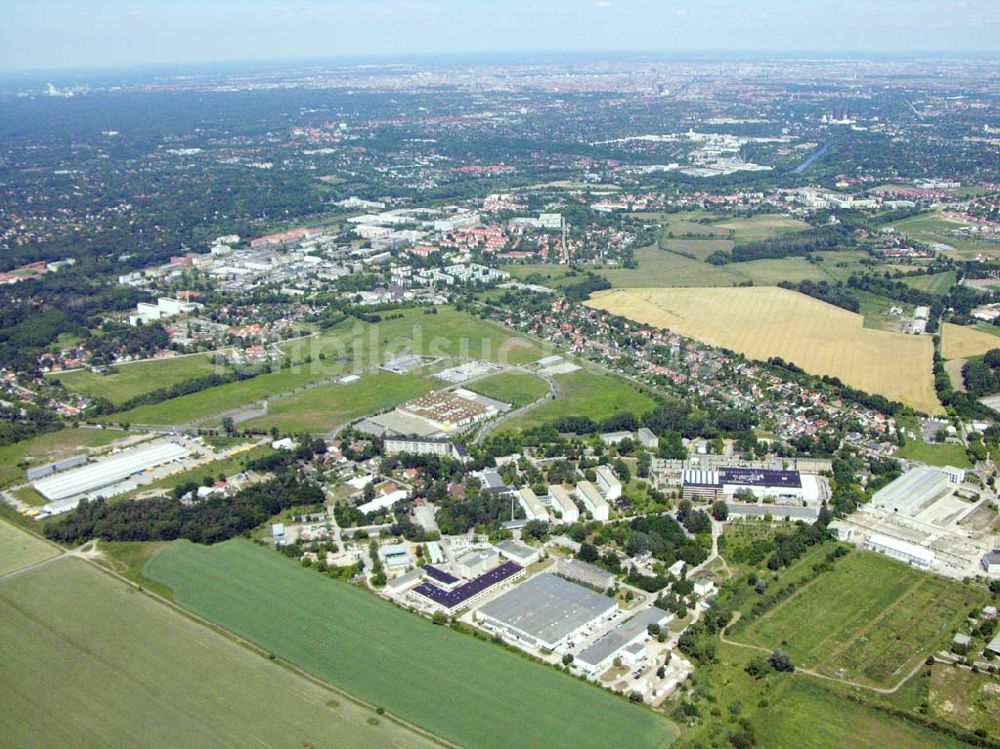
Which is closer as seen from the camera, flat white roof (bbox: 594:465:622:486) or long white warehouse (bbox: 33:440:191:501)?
flat white roof (bbox: 594:465:622:486)

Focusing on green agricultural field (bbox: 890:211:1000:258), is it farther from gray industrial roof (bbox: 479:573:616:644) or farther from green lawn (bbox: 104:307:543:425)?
gray industrial roof (bbox: 479:573:616:644)

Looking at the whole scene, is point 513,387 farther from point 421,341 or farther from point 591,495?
point 591,495

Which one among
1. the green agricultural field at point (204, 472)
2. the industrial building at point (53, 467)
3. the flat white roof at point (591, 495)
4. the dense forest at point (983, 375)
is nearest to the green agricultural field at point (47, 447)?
the industrial building at point (53, 467)

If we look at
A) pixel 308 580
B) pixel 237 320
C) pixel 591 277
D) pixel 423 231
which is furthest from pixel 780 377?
pixel 423 231

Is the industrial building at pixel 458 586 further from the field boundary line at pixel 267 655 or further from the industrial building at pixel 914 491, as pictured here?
the industrial building at pixel 914 491

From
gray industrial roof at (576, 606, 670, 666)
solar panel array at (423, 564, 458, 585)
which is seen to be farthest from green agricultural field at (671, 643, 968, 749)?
solar panel array at (423, 564, 458, 585)

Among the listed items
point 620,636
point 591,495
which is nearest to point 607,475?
point 591,495

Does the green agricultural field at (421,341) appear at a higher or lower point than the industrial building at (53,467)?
lower
